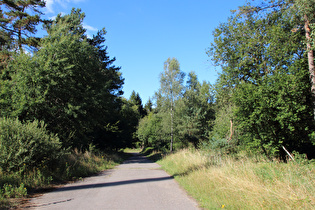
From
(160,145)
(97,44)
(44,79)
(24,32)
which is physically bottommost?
(160,145)

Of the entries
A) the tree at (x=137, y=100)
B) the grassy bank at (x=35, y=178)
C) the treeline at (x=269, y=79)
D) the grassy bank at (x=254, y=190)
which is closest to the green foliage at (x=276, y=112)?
the treeline at (x=269, y=79)

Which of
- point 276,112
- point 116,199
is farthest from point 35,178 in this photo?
point 276,112

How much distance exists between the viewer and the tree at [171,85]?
33531mm

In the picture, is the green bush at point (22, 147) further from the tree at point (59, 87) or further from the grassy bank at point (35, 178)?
the tree at point (59, 87)

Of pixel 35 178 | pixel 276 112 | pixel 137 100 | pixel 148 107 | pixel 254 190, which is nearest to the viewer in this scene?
pixel 254 190

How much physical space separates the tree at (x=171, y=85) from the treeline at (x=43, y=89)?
1276 centimetres

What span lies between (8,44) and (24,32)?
2.03 meters

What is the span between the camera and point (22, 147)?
8617mm

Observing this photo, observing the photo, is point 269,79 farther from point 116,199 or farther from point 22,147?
point 22,147

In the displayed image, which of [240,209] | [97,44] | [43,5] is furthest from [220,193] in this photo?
[97,44]

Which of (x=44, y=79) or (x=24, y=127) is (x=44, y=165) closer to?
(x=24, y=127)

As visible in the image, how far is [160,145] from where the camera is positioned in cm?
4525

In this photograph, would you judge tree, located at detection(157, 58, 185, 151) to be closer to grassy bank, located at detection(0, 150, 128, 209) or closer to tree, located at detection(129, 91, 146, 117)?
grassy bank, located at detection(0, 150, 128, 209)

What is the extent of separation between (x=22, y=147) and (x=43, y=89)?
753 cm
